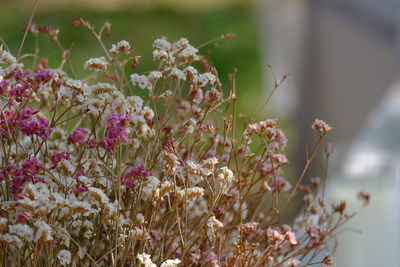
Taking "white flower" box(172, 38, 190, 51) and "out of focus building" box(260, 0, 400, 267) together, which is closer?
"white flower" box(172, 38, 190, 51)

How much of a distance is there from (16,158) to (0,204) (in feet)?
0.19

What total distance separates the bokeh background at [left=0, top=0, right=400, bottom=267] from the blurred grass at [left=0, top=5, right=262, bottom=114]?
1 cm

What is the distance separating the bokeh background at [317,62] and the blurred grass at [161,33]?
0.01m

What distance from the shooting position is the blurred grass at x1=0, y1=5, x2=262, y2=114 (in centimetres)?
579

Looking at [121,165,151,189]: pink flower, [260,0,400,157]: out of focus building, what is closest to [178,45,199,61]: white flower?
[121,165,151,189]: pink flower

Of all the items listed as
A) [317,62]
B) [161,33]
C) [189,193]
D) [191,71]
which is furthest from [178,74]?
[161,33]

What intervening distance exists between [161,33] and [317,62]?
116 inches

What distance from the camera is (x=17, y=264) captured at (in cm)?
80

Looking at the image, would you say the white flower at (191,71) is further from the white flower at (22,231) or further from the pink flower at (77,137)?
the white flower at (22,231)

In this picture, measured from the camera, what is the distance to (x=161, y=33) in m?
6.77

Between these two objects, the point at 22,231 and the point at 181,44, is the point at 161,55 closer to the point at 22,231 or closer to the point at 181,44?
the point at 181,44

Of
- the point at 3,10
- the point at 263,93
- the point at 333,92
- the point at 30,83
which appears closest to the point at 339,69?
the point at 333,92

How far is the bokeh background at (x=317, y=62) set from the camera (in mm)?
1849

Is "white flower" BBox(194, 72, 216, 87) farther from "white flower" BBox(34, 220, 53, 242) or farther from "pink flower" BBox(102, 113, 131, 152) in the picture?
"white flower" BBox(34, 220, 53, 242)
